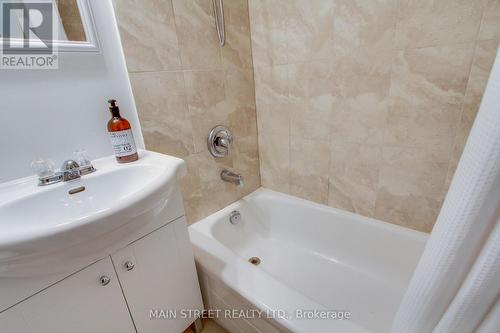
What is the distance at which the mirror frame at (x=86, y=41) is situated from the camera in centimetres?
71

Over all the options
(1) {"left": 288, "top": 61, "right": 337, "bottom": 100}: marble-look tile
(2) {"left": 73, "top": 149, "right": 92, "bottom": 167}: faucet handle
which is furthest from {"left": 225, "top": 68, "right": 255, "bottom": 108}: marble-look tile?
(2) {"left": 73, "top": 149, "right": 92, "bottom": 167}: faucet handle

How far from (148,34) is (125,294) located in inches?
36.2

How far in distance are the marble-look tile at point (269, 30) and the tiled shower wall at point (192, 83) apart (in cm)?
5

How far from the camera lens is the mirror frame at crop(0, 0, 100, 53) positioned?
0.71 metres

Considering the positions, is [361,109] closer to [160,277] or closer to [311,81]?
[311,81]

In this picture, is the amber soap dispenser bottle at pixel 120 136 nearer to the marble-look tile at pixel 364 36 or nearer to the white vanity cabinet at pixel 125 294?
the white vanity cabinet at pixel 125 294

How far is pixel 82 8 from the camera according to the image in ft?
2.40

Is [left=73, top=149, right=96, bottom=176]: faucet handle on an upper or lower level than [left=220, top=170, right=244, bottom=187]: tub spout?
upper

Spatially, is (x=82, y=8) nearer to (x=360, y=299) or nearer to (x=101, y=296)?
(x=101, y=296)

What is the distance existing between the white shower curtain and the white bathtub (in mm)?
247

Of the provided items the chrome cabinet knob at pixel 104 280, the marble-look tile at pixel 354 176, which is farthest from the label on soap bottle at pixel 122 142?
the marble-look tile at pixel 354 176

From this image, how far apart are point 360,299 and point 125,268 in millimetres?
1041

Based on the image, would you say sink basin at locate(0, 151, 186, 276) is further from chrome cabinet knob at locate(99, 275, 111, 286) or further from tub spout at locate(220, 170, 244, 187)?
tub spout at locate(220, 170, 244, 187)

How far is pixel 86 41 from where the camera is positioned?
0.76 metres
